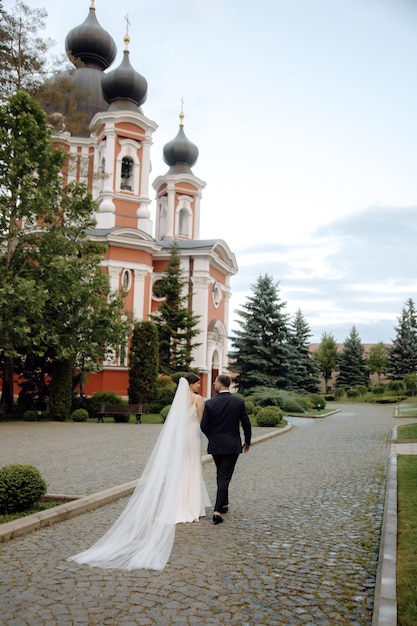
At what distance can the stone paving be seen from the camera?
4156 mm

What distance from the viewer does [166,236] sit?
145 ft

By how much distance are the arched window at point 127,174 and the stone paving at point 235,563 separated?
28673mm

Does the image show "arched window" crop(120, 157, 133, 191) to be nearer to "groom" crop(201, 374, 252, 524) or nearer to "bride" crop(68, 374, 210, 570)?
"bride" crop(68, 374, 210, 570)

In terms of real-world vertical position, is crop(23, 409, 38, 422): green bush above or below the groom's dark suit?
below

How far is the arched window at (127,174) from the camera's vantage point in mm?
37281

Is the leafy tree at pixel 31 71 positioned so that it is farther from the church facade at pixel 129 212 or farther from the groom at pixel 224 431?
the groom at pixel 224 431

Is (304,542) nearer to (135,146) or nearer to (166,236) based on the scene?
(135,146)

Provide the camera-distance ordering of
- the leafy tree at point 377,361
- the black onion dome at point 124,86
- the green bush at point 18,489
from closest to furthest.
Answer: the green bush at point 18,489 → the black onion dome at point 124,86 → the leafy tree at point 377,361

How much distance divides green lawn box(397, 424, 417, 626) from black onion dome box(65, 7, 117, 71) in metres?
38.8

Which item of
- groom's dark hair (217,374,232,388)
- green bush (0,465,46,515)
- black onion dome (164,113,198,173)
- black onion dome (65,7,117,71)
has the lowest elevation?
green bush (0,465,46,515)

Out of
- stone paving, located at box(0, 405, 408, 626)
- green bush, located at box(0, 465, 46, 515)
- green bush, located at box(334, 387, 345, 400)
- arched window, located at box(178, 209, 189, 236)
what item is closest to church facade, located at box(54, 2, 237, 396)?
arched window, located at box(178, 209, 189, 236)

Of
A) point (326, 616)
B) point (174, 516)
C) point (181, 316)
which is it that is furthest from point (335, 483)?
point (181, 316)

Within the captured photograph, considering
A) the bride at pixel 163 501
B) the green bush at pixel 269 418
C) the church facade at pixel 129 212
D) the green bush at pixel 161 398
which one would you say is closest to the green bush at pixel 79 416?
the green bush at pixel 161 398

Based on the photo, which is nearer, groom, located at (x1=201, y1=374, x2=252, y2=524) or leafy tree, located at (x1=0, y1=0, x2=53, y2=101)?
groom, located at (x1=201, y1=374, x2=252, y2=524)
